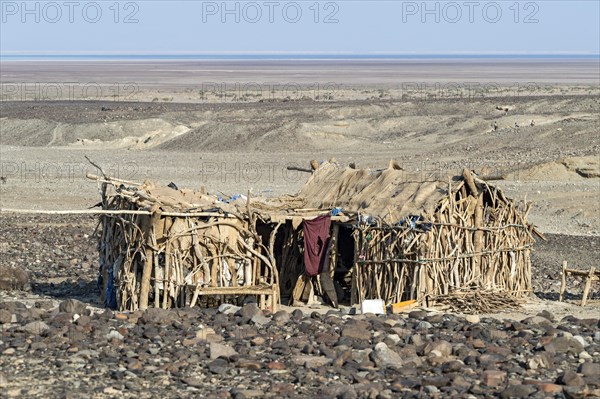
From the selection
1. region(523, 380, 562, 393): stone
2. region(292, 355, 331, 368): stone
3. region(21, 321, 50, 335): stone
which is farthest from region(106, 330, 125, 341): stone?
region(523, 380, 562, 393): stone

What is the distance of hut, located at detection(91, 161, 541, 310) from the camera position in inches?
674

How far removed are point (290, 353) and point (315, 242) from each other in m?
3.80

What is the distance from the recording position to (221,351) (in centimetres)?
1403

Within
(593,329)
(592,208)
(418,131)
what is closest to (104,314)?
(593,329)

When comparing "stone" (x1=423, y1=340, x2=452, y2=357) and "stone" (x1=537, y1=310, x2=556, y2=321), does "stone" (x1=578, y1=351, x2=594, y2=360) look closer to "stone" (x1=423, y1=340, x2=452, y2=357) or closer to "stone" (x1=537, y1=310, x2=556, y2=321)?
"stone" (x1=423, y1=340, x2=452, y2=357)

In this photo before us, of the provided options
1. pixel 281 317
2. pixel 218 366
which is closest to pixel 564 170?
pixel 281 317

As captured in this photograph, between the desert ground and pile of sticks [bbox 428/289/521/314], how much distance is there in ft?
0.66

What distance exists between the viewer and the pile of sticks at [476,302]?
17.4 metres

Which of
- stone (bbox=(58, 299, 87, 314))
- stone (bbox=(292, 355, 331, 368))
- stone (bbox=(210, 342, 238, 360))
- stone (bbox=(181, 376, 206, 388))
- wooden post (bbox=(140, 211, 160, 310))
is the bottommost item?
stone (bbox=(181, 376, 206, 388))

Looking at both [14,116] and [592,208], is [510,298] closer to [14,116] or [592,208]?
[592,208]

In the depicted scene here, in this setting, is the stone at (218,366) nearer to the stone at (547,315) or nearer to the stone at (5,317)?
the stone at (5,317)

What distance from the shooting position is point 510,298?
708 inches

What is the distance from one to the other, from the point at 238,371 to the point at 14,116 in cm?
5165

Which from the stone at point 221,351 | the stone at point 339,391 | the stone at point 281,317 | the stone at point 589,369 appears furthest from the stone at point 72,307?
the stone at point 589,369
